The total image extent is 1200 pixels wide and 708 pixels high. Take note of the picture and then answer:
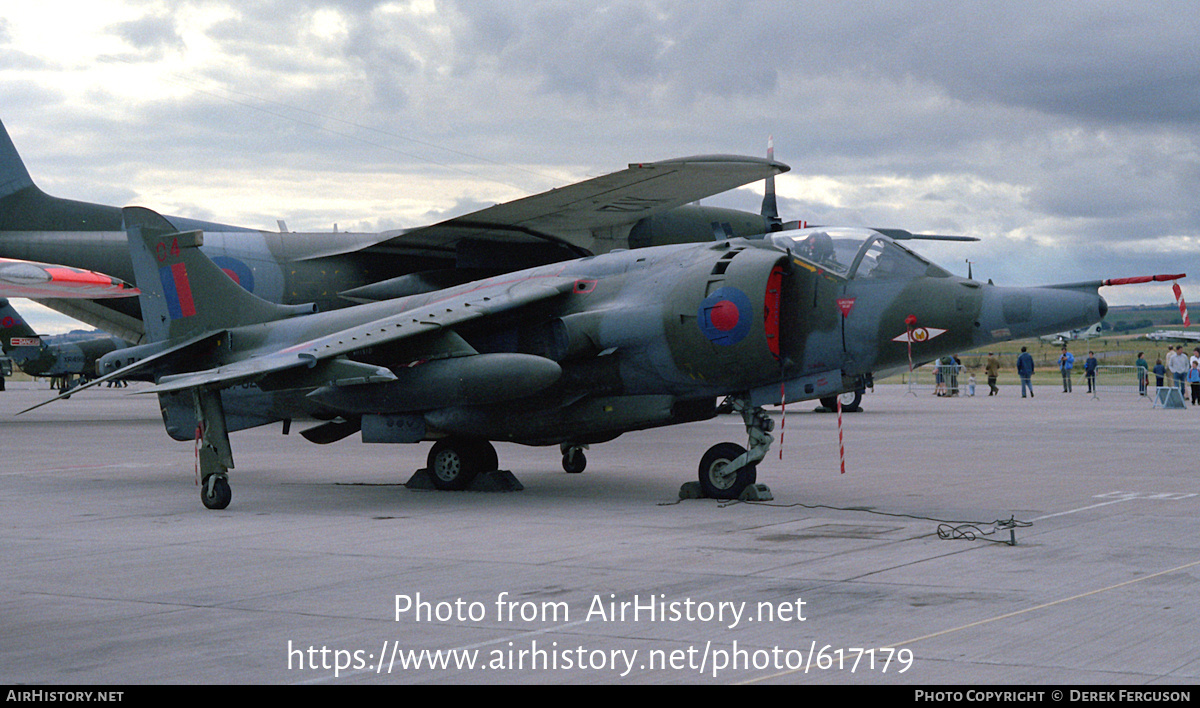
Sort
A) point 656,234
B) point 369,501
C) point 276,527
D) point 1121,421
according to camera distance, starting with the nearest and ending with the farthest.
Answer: point 276,527 → point 369,501 → point 656,234 → point 1121,421

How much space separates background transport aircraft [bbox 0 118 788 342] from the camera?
19.9 meters

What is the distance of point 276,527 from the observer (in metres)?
10.8

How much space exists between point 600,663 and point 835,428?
19520 mm

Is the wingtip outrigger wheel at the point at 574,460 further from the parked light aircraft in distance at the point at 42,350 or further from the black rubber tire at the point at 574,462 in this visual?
the parked light aircraft in distance at the point at 42,350

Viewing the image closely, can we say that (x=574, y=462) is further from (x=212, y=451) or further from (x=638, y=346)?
(x=212, y=451)

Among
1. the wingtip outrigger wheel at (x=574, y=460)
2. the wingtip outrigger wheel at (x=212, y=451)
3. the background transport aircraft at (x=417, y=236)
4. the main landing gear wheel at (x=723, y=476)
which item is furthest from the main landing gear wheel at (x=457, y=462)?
the background transport aircraft at (x=417, y=236)

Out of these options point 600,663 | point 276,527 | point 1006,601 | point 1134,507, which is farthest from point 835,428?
point 600,663

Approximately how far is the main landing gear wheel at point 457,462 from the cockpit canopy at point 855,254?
14.2ft

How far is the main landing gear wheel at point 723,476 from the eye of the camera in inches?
485

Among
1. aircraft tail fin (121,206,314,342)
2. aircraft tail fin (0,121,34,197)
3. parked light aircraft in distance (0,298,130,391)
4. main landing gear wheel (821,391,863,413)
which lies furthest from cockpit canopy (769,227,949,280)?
parked light aircraft in distance (0,298,130,391)

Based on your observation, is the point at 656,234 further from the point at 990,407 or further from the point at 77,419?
the point at 77,419

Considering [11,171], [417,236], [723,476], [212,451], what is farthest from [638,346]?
[11,171]

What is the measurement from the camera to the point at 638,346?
1249 cm

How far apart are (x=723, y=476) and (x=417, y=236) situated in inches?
422
